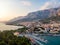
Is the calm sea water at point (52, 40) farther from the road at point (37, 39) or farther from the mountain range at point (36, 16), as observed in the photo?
the mountain range at point (36, 16)

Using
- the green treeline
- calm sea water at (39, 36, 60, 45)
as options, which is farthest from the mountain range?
calm sea water at (39, 36, 60, 45)

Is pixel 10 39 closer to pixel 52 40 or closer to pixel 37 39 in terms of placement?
pixel 37 39

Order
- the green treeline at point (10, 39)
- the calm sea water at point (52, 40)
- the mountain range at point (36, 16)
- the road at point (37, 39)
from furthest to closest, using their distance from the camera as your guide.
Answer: the calm sea water at point (52, 40) < the road at point (37, 39) < the mountain range at point (36, 16) < the green treeline at point (10, 39)

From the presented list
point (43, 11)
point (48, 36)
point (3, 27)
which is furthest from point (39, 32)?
point (3, 27)

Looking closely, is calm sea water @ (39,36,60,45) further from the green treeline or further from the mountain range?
the green treeline

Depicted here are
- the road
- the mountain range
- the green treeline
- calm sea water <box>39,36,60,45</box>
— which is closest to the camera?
the green treeline

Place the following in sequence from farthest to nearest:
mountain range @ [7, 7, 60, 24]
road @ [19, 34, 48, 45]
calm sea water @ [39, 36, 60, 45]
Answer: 1. calm sea water @ [39, 36, 60, 45]
2. road @ [19, 34, 48, 45]
3. mountain range @ [7, 7, 60, 24]

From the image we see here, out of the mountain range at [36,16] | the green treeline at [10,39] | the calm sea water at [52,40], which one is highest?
the mountain range at [36,16]

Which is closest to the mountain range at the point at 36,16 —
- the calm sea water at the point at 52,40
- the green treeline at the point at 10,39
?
the green treeline at the point at 10,39

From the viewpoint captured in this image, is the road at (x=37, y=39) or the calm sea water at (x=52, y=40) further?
the calm sea water at (x=52, y=40)

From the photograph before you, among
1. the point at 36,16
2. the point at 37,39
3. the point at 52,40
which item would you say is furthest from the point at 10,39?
the point at 52,40

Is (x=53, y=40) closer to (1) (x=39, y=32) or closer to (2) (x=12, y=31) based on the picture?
(1) (x=39, y=32)
